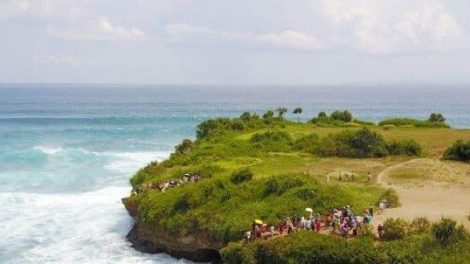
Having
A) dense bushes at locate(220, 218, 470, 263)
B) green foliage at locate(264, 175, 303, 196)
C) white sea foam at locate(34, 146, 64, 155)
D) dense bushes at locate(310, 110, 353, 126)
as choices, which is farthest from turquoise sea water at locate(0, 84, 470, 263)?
dense bushes at locate(310, 110, 353, 126)

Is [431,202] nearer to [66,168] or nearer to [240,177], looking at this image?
[240,177]

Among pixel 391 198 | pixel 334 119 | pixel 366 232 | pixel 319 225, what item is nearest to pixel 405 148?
pixel 391 198

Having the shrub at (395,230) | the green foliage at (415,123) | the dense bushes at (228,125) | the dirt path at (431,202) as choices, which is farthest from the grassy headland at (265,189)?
the green foliage at (415,123)

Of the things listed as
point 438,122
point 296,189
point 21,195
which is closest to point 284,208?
point 296,189

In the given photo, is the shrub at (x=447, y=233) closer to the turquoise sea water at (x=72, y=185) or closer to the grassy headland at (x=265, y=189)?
the grassy headland at (x=265, y=189)

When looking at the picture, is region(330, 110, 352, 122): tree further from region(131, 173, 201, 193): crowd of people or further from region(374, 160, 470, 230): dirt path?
region(131, 173, 201, 193): crowd of people
